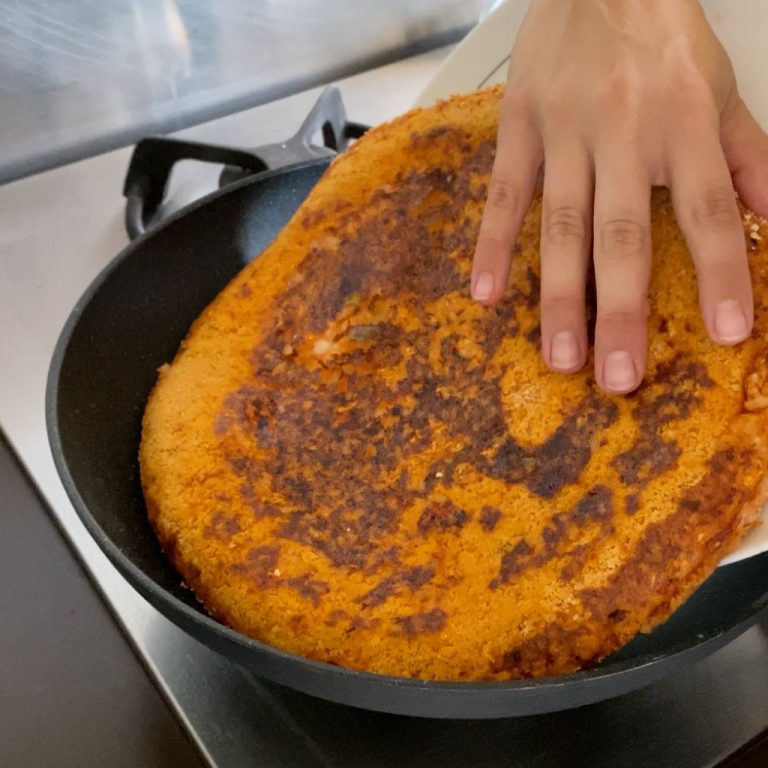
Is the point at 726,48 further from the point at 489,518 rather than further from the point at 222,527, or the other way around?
the point at 222,527

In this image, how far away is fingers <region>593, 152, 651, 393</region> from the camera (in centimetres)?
52

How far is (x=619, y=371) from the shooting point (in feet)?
1.69

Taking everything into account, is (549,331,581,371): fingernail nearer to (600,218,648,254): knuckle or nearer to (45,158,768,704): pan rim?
(600,218,648,254): knuckle

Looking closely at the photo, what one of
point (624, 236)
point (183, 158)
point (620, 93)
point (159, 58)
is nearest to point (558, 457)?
point (624, 236)

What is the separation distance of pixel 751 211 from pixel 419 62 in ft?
3.15

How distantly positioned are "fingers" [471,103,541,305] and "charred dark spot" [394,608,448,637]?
0.23 meters

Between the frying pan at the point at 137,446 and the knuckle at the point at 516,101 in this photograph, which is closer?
the frying pan at the point at 137,446

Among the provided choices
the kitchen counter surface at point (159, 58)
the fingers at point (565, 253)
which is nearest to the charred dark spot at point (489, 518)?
the fingers at point (565, 253)

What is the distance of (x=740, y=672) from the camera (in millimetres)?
637

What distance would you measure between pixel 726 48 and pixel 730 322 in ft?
1.13

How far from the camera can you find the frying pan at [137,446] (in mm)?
456

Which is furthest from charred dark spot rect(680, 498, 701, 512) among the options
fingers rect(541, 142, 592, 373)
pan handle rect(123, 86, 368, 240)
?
pan handle rect(123, 86, 368, 240)

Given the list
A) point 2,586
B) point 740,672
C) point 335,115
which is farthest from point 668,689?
point 335,115

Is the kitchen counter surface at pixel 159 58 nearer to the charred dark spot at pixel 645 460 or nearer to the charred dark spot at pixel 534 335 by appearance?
the charred dark spot at pixel 534 335
